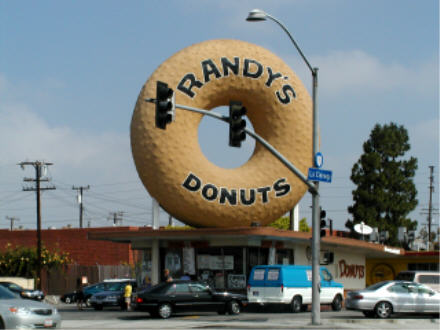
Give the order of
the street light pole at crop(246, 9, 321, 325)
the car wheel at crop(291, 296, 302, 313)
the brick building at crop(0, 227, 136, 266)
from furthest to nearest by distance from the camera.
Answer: the brick building at crop(0, 227, 136, 266), the car wheel at crop(291, 296, 302, 313), the street light pole at crop(246, 9, 321, 325)

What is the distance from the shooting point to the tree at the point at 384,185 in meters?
68.1

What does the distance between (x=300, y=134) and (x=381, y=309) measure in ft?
33.3

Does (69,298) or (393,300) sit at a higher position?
(393,300)

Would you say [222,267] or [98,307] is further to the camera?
[98,307]

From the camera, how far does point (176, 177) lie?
3362 centimetres

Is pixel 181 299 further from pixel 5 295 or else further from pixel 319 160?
pixel 5 295

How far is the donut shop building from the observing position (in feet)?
112

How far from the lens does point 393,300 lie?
2828 centimetres

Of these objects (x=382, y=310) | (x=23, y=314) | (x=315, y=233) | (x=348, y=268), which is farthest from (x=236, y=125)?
(x=348, y=268)

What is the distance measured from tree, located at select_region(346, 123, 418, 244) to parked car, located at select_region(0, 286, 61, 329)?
168ft

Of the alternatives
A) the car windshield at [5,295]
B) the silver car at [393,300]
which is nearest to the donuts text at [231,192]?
the silver car at [393,300]

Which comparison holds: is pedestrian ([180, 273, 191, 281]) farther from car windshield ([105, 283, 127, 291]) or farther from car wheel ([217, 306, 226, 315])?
car windshield ([105, 283, 127, 291])

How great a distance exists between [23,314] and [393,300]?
14928 millimetres

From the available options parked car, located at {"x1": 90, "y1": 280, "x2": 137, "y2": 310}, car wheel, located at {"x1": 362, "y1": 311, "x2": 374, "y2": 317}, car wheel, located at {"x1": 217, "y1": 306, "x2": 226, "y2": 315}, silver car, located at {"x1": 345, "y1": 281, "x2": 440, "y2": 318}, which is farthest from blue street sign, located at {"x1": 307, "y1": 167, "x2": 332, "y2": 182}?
parked car, located at {"x1": 90, "y1": 280, "x2": 137, "y2": 310}
